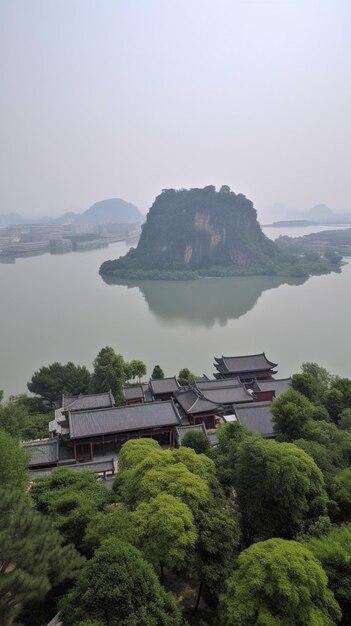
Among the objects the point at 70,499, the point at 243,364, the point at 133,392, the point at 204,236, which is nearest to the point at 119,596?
the point at 70,499

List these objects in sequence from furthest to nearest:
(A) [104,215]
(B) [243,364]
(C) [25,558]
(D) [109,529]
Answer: (A) [104,215]
(B) [243,364]
(D) [109,529]
(C) [25,558]

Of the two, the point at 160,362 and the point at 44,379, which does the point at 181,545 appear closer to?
the point at 44,379

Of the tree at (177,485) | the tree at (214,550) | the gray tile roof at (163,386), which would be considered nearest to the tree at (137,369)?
the gray tile roof at (163,386)

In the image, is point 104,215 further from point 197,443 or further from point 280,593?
point 280,593

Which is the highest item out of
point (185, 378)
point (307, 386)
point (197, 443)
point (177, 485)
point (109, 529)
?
point (177, 485)

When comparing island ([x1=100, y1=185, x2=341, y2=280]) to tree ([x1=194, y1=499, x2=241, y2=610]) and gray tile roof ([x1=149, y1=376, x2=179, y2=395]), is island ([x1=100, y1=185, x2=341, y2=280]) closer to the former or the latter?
gray tile roof ([x1=149, y1=376, x2=179, y2=395])

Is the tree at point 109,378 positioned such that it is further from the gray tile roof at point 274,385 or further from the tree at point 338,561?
the tree at point 338,561

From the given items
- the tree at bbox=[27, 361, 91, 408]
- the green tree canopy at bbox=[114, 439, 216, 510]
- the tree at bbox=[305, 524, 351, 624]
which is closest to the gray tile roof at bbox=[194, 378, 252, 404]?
the tree at bbox=[27, 361, 91, 408]
